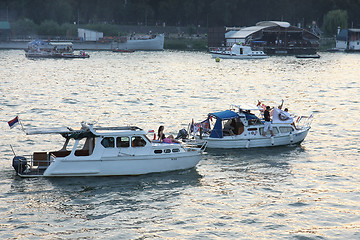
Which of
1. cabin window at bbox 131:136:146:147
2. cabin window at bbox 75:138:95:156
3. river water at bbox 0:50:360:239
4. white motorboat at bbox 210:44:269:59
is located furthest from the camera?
white motorboat at bbox 210:44:269:59

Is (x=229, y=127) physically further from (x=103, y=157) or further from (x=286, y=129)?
(x=103, y=157)

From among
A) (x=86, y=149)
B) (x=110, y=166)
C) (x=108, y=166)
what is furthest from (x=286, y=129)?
(x=86, y=149)

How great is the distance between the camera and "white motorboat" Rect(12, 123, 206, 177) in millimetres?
35000

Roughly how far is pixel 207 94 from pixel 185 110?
1775 centimetres

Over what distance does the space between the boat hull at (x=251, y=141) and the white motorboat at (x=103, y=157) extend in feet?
26.2

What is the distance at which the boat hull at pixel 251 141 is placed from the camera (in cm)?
4422

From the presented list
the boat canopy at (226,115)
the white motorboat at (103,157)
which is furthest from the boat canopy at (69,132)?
the boat canopy at (226,115)

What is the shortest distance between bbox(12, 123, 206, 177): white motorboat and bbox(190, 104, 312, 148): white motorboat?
7.78 metres

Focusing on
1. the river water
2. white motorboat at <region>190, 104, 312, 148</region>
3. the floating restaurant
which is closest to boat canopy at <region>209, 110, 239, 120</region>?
white motorboat at <region>190, 104, 312, 148</region>

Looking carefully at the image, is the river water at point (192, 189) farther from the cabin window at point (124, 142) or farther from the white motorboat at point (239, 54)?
the white motorboat at point (239, 54)

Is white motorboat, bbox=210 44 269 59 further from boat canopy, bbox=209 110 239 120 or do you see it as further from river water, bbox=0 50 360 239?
boat canopy, bbox=209 110 239 120

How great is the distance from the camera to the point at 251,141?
147 feet

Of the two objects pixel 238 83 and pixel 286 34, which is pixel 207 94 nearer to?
pixel 238 83

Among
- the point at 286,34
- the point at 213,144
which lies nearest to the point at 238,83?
the point at 213,144
